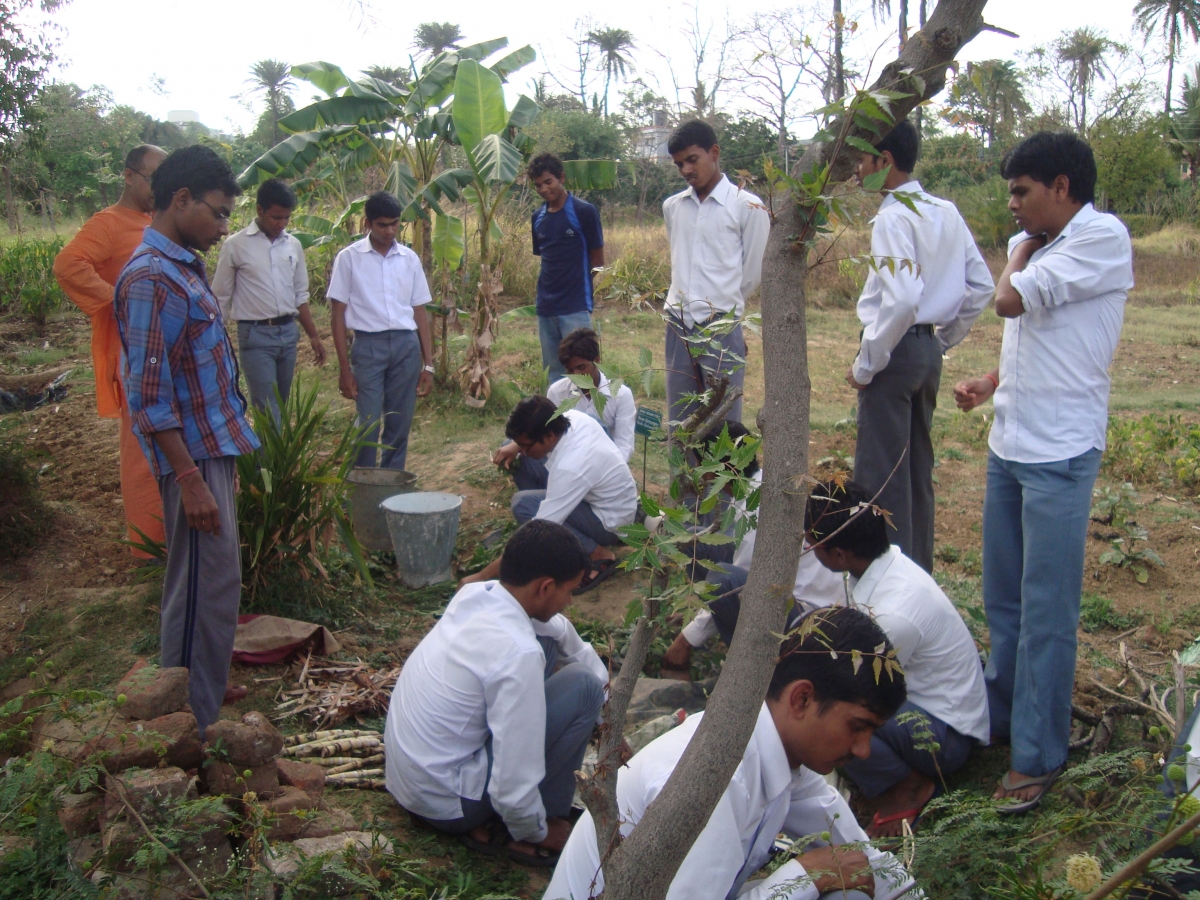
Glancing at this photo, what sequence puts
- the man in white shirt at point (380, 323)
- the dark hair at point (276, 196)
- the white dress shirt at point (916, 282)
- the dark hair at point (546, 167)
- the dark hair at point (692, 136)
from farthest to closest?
the dark hair at point (546, 167) → the man in white shirt at point (380, 323) → the dark hair at point (276, 196) → the dark hair at point (692, 136) → the white dress shirt at point (916, 282)

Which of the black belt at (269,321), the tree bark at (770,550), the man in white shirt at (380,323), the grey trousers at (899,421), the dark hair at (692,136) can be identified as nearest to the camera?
the tree bark at (770,550)

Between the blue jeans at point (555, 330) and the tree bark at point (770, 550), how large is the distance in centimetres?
487

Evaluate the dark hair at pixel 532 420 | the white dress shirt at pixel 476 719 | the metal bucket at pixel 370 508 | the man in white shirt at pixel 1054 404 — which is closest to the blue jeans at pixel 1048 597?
the man in white shirt at pixel 1054 404

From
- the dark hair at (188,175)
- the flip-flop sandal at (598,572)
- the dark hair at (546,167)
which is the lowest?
the flip-flop sandal at (598,572)

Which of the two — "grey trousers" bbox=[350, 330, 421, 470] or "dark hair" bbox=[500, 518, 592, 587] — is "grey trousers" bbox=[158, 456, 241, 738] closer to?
"dark hair" bbox=[500, 518, 592, 587]

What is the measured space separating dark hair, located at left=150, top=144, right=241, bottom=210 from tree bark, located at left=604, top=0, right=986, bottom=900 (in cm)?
221

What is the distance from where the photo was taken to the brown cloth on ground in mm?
3691

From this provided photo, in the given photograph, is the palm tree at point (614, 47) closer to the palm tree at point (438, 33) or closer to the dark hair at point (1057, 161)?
the palm tree at point (438, 33)

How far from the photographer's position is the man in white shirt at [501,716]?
104 inches

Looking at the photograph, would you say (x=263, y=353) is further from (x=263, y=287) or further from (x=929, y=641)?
(x=929, y=641)

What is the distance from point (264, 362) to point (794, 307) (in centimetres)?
474

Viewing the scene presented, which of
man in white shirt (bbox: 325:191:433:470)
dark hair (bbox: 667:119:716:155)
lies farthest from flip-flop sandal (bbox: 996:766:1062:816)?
man in white shirt (bbox: 325:191:433:470)

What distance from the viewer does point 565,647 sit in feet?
10.8

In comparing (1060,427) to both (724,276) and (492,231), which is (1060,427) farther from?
(492,231)
